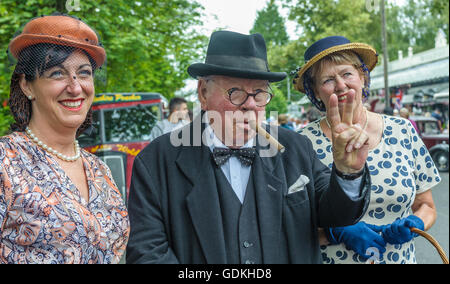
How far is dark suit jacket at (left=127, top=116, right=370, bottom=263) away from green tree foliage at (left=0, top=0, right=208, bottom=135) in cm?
384

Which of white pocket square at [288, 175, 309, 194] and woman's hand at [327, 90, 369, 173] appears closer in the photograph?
woman's hand at [327, 90, 369, 173]

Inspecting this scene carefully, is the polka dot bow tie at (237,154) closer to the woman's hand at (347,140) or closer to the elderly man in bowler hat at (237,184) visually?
the elderly man in bowler hat at (237,184)

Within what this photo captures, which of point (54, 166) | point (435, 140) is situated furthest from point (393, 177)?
point (435, 140)

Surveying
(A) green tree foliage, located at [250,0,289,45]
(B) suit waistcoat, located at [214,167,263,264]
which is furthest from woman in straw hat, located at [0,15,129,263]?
(A) green tree foliage, located at [250,0,289,45]

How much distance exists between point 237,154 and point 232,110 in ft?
0.71

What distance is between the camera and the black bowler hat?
6.09ft

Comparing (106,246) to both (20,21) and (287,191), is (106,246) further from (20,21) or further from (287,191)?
(20,21)

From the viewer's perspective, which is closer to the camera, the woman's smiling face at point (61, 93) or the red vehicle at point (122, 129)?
the woman's smiling face at point (61, 93)

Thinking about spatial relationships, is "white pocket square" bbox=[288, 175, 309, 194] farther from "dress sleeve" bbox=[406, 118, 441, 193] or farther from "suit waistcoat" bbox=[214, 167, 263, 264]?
"dress sleeve" bbox=[406, 118, 441, 193]

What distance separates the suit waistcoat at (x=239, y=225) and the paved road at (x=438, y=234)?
3976 mm

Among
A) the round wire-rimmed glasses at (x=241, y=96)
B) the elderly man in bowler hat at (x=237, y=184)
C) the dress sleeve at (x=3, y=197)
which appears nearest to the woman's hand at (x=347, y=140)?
the elderly man in bowler hat at (x=237, y=184)

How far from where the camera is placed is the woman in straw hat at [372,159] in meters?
2.11
